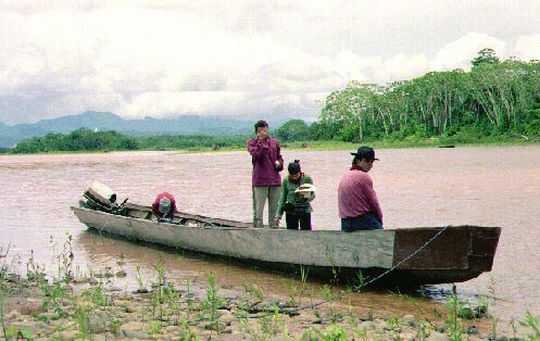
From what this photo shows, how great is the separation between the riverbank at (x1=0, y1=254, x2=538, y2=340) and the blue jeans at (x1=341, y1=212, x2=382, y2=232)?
3.32 feet

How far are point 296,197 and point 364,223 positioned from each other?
1.77 meters

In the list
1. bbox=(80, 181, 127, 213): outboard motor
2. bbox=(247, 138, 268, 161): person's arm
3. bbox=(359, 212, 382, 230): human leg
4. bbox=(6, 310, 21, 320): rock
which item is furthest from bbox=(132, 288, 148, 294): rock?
bbox=(80, 181, 127, 213): outboard motor

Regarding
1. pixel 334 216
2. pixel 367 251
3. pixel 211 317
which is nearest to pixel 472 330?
pixel 367 251

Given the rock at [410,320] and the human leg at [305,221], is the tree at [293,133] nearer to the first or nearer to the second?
the human leg at [305,221]

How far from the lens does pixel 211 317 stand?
22.4ft

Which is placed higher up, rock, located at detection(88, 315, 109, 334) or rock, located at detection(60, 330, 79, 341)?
rock, located at detection(60, 330, 79, 341)

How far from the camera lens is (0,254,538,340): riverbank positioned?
5.95 meters

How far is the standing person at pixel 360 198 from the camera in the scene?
821 centimetres

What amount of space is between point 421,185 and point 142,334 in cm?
2138

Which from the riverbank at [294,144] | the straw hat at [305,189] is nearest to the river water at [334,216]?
the straw hat at [305,189]

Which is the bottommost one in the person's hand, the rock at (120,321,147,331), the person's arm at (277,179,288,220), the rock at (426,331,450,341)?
the rock at (426,331,450,341)

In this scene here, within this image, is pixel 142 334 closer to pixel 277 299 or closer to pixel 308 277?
pixel 277 299

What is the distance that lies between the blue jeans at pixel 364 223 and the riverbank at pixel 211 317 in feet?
3.32

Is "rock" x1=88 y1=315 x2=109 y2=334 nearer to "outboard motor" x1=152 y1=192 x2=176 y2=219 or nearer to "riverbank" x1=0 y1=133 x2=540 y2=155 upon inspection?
"outboard motor" x1=152 y1=192 x2=176 y2=219
